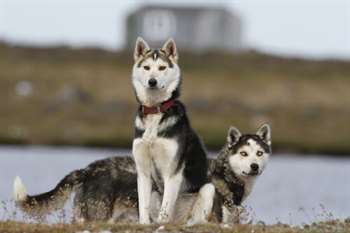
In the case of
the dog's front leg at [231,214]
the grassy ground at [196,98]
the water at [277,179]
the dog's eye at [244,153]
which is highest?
the dog's eye at [244,153]

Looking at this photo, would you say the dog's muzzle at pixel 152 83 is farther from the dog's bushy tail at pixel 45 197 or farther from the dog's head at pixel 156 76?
the dog's bushy tail at pixel 45 197

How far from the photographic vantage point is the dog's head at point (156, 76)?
672 inches

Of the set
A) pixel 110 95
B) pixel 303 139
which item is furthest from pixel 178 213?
pixel 110 95

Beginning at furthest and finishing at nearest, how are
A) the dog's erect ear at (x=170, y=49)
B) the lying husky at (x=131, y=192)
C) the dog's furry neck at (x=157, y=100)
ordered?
the lying husky at (x=131, y=192) < the dog's erect ear at (x=170, y=49) < the dog's furry neck at (x=157, y=100)

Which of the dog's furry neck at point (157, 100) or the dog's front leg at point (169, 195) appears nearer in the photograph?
the dog's front leg at point (169, 195)

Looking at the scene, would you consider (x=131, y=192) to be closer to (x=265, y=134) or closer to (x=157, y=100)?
(x=157, y=100)

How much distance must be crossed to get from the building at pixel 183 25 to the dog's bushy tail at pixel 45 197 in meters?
91.7

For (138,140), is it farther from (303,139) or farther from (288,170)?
(303,139)

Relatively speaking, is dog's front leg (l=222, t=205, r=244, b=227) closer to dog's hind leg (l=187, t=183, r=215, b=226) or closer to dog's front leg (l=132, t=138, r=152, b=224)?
dog's hind leg (l=187, t=183, r=215, b=226)

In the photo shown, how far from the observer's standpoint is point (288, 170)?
4984 centimetres

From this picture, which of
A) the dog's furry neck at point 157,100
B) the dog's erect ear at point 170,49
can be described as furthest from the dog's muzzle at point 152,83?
the dog's erect ear at point 170,49

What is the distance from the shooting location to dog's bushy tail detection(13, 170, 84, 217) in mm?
17500

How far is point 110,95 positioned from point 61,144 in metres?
17.5

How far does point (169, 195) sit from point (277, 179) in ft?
93.1
